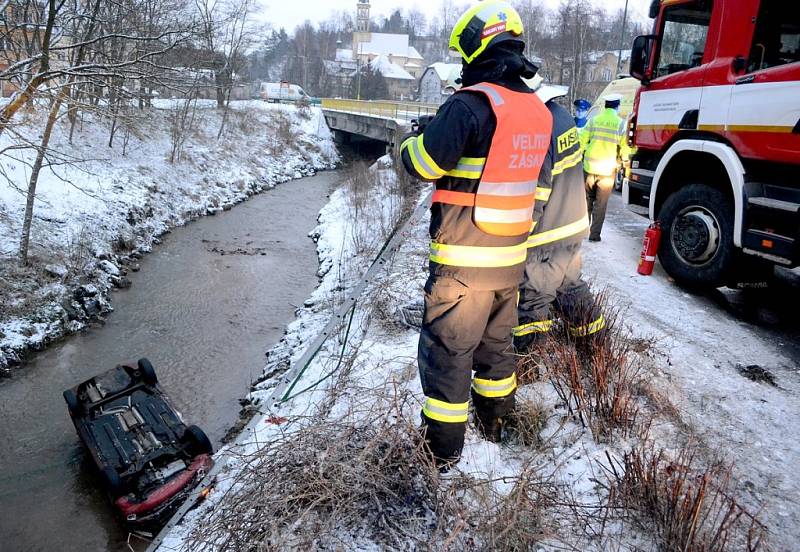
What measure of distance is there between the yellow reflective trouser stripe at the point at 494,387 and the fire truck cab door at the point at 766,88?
312cm

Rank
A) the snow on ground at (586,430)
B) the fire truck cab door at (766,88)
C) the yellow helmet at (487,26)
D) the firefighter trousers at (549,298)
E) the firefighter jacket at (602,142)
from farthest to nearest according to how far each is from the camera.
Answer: the firefighter jacket at (602,142) → the fire truck cab door at (766,88) → the firefighter trousers at (549,298) → the yellow helmet at (487,26) → the snow on ground at (586,430)

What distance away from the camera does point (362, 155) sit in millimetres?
32562

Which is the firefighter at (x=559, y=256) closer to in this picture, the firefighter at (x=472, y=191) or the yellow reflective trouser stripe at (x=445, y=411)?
the firefighter at (x=472, y=191)

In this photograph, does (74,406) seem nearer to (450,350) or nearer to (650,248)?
(450,350)

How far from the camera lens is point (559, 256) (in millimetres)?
3273

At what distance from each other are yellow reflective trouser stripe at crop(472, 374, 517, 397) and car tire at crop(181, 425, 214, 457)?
10.0 feet

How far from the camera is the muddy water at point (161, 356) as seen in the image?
4.99m

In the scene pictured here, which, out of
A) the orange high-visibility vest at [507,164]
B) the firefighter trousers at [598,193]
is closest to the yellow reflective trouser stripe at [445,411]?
the orange high-visibility vest at [507,164]

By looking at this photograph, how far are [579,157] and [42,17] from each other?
10.5 m

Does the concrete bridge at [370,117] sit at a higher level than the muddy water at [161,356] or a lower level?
higher

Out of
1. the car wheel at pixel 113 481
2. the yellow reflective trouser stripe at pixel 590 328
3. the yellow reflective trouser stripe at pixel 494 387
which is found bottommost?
the car wheel at pixel 113 481

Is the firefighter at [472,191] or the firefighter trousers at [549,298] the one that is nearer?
the firefighter at [472,191]

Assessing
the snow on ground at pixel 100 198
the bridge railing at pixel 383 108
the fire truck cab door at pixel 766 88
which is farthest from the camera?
the bridge railing at pixel 383 108

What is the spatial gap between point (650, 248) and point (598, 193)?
1.24m
